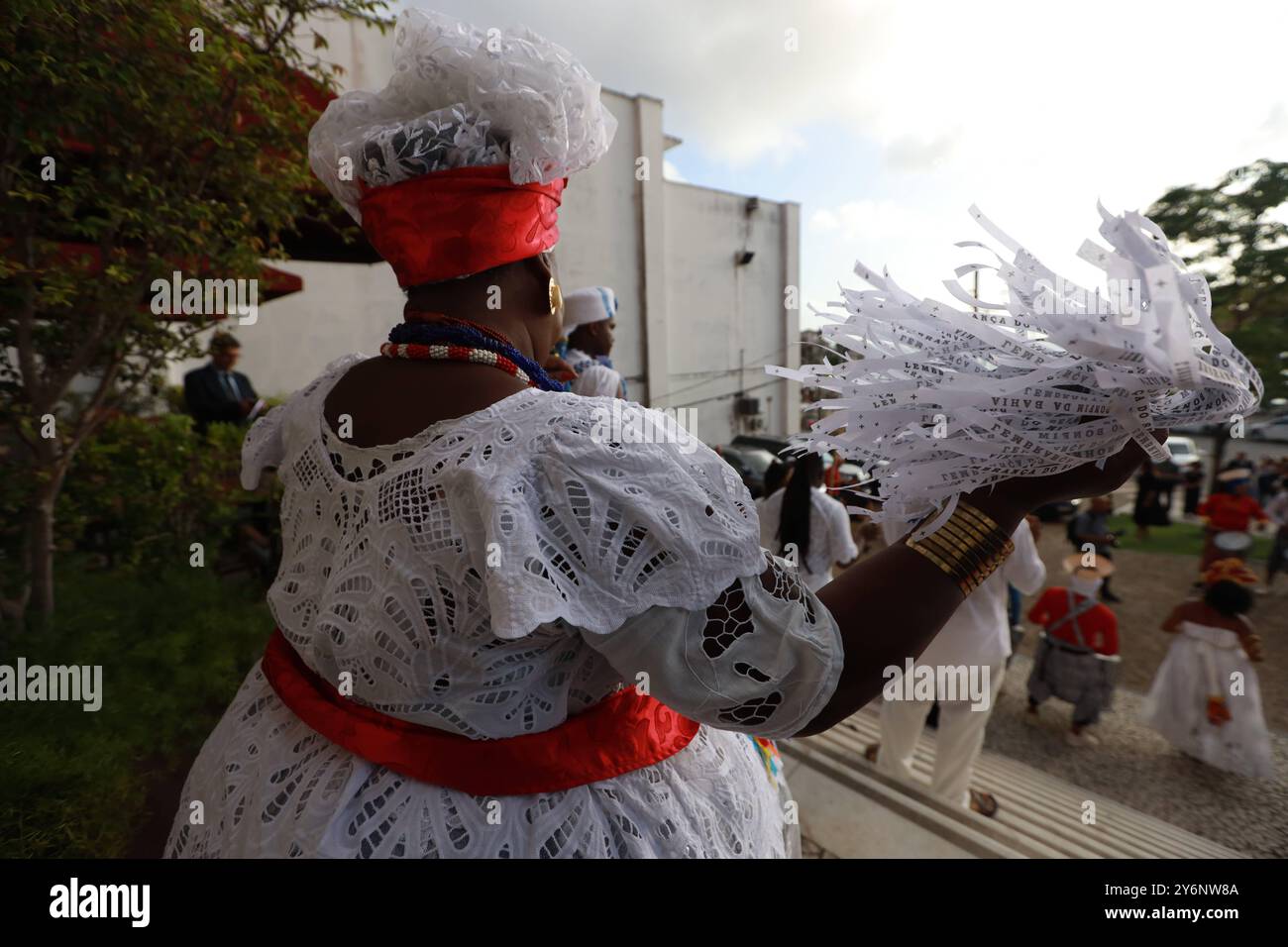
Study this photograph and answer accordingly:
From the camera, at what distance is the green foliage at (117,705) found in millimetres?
1800

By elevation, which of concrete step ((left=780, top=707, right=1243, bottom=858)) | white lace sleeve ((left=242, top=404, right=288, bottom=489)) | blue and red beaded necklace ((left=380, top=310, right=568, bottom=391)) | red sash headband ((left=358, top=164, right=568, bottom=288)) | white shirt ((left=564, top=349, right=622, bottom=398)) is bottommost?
concrete step ((left=780, top=707, right=1243, bottom=858))

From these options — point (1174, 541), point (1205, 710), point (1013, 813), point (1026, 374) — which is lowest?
point (1013, 813)

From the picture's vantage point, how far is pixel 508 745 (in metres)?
1.00

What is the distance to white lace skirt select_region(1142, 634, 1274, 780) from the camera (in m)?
4.54

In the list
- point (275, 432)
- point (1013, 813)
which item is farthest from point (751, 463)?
point (275, 432)

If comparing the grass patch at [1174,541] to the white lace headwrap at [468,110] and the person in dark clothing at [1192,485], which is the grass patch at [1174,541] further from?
the white lace headwrap at [468,110]

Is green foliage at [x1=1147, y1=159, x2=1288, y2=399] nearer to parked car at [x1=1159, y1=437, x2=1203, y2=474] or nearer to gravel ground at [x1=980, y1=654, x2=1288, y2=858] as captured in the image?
gravel ground at [x1=980, y1=654, x2=1288, y2=858]

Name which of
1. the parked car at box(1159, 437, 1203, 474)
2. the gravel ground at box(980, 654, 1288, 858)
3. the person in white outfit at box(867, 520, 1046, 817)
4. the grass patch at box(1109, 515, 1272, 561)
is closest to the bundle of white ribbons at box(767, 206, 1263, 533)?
the person in white outfit at box(867, 520, 1046, 817)

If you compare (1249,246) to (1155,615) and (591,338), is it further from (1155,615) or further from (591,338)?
(1155,615)

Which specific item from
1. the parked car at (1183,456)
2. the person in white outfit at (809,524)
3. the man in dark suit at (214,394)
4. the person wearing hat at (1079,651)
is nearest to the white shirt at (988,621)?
the person in white outfit at (809,524)

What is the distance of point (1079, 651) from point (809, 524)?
104 inches

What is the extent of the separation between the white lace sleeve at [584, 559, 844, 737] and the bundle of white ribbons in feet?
1.02

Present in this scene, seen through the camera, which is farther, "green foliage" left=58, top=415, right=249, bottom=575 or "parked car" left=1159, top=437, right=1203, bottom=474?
"parked car" left=1159, top=437, right=1203, bottom=474
